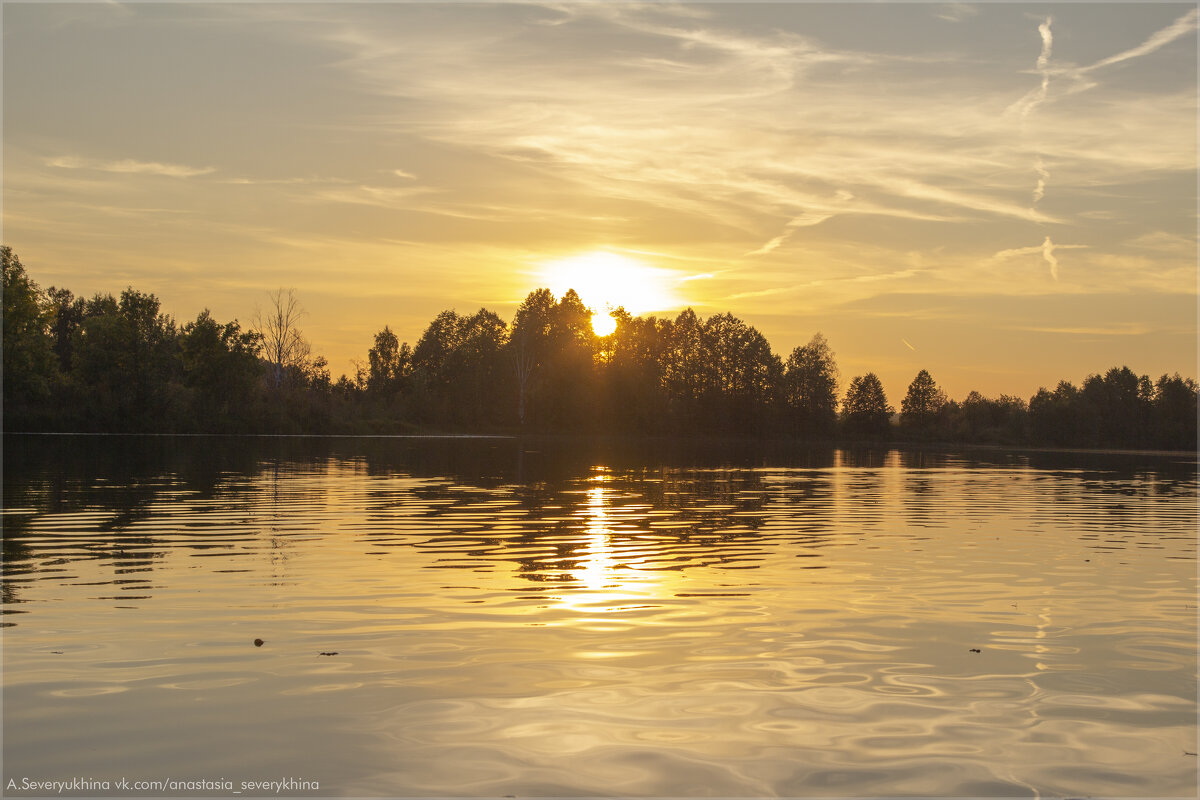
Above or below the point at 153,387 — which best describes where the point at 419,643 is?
below

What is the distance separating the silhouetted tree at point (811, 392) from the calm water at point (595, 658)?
494ft

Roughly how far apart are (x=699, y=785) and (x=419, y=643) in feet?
16.7

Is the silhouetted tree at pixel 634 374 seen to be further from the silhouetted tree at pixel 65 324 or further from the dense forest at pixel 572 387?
the silhouetted tree at pixel 65 324

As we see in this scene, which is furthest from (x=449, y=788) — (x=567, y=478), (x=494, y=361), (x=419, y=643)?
(x=494, y=361)

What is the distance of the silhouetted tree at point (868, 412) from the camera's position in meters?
176

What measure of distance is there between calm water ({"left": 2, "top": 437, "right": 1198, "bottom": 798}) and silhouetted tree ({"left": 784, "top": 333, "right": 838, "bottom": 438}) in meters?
151

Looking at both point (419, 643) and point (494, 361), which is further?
point (494, 361)

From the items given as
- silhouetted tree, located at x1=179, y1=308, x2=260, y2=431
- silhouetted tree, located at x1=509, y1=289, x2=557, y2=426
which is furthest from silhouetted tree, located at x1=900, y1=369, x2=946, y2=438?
silhouetted tree, located at x1=179, y1=308, x2=260, y2=431

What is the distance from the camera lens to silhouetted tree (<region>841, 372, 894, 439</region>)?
176 m

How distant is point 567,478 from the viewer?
1800 inches

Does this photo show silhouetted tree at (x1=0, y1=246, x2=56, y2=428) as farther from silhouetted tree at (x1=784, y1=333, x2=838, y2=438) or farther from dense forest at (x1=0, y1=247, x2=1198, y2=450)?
silhouetted tree at (x1=784, y1=333, x2=838, y2=438)

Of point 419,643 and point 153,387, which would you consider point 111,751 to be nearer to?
point 419,643

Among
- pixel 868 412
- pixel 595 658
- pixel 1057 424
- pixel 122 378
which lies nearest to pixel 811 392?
pixel 868 412

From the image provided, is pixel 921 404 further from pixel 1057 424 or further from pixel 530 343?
pixel 530 343
